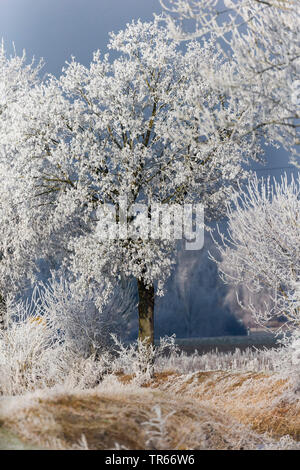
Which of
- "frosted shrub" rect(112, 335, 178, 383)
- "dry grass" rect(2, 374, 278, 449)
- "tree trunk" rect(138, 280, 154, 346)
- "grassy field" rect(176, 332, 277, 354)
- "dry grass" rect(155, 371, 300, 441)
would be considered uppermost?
"tree trunk" rect(138, 280, 154, 346)

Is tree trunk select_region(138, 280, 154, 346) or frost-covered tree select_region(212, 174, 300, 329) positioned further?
tree trunk select_region(138, 280, 154, 346)

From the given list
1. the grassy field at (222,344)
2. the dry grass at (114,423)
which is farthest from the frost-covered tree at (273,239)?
the grassy field at (222,344)

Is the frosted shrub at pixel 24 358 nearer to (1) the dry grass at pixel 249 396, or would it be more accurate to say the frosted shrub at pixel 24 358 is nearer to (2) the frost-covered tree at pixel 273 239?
(1) the dry grass at pixel 249 396

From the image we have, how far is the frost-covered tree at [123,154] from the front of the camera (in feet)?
43.5

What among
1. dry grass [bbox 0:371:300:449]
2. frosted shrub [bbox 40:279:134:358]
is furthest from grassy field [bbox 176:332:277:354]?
dry grass [bbox 0:371:300:449]

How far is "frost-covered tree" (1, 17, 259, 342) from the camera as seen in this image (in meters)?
13.2

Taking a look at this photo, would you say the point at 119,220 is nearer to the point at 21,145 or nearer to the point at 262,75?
the point at 21,145

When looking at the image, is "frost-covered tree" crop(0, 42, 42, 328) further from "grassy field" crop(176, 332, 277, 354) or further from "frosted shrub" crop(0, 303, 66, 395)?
"grassy field" crop(176, 332, 277, 354)

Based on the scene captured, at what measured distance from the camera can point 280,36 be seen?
7973mm

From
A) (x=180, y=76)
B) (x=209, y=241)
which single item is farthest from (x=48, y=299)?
(x=209, y=241)

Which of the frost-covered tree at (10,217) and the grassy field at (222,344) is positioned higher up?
the frost-covered tree at (10,217)

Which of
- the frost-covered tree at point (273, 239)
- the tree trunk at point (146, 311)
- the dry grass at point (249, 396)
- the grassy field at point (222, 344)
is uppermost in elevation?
the frost-covered tree at point (273, 239)

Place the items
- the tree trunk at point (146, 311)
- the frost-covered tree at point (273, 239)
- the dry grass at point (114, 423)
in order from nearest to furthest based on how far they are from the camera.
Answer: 1. the dry grass at point (114, 423)
2. the frost-covered tree at point (273, 239)
3. the tree trunk at point (146, 311)

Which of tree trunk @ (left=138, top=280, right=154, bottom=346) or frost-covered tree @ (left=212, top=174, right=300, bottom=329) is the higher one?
frost-covered tree @ (left=212, top=174, right=300, bottom=329)
